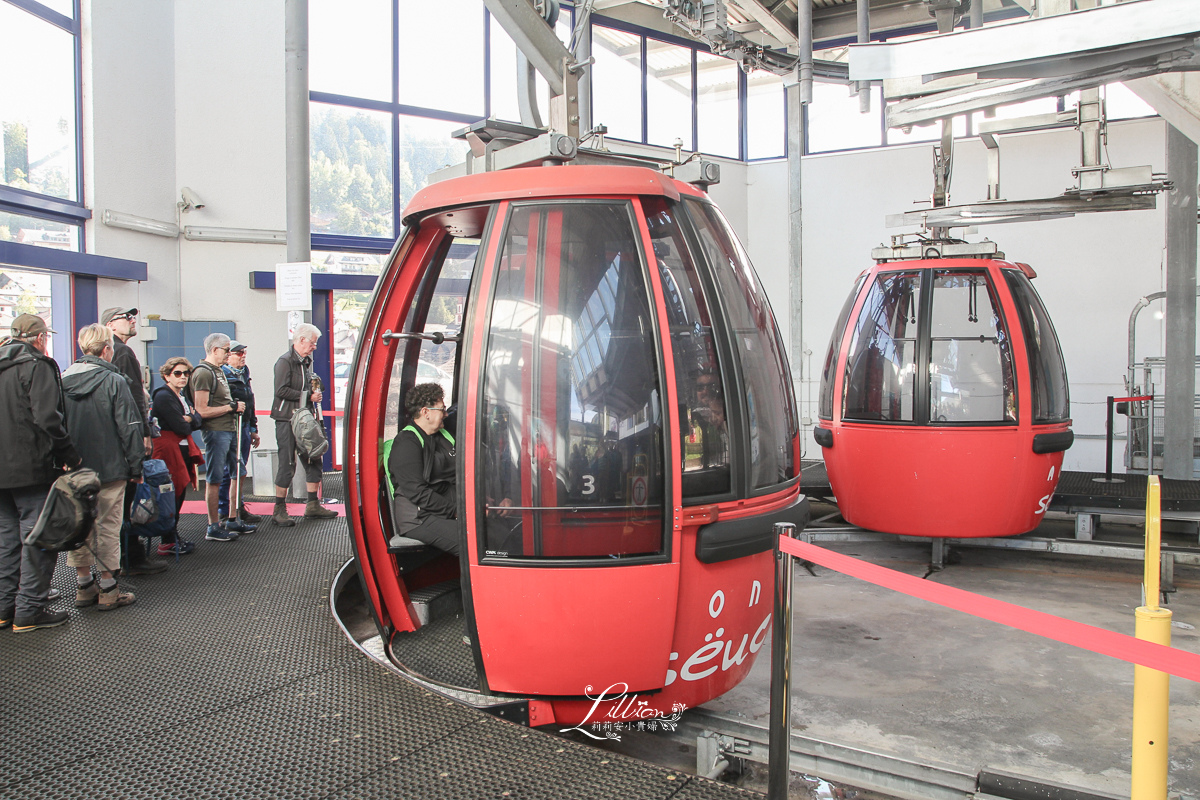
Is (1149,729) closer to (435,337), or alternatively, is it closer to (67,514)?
(435,337)

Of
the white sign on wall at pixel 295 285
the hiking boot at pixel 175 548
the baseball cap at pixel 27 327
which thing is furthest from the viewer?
the white sign on wall at pixel 295 285

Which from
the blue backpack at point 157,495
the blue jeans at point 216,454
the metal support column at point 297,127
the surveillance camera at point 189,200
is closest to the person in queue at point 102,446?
the blue backpack at point 157,495

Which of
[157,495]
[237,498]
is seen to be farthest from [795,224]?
[157,495]

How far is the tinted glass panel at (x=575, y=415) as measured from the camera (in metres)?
2.99

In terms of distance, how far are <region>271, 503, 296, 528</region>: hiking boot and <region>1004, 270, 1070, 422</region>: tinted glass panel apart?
5.87 meters

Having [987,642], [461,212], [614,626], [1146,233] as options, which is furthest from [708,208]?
[1146,233]

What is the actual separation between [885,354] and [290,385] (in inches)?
188

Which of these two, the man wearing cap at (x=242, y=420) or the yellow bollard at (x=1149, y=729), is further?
the man wearing cap at (x=242, y=420)

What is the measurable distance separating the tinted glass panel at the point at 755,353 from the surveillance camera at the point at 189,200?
32.2 feet

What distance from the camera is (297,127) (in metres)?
8.00

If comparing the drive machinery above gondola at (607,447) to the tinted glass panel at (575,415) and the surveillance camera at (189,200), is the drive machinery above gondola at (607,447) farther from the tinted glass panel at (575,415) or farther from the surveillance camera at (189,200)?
the surveillance camera at (189,200)

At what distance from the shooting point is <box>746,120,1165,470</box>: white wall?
13.4 m

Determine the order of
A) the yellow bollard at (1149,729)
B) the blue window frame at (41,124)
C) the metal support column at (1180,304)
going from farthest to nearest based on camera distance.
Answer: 1. the metal support column at (1180,304)
2. the blue window frame at (41,124)
3. the yellow bollard at (1149,729)

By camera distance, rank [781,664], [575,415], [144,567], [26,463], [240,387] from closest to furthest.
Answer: [781,664]
[575,415]
[26,463]
[144,567]
[240,387]
